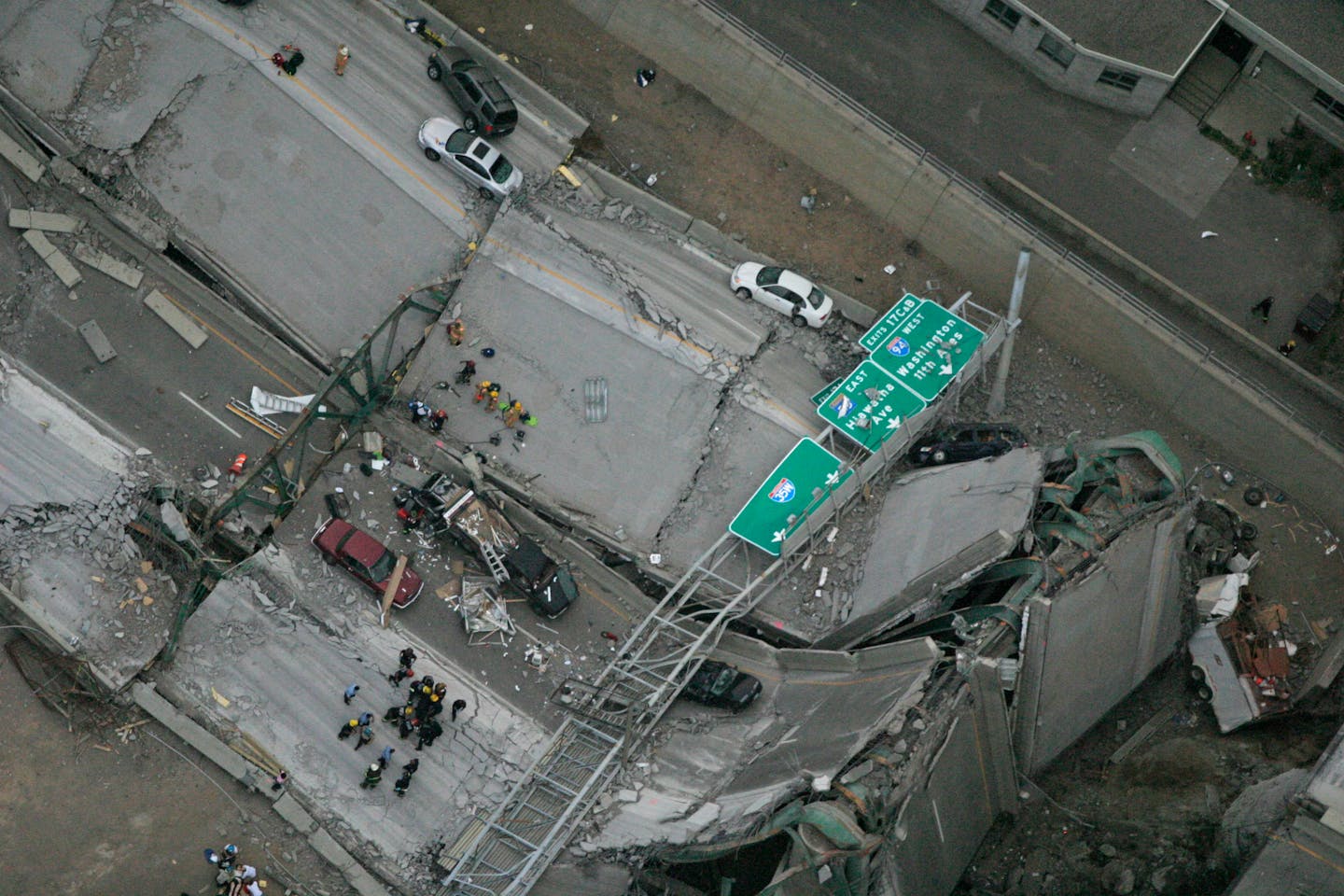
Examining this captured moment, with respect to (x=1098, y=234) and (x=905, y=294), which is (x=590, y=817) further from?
(x=1098, y=234)

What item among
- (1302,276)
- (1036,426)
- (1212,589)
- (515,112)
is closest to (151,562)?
(515,112)

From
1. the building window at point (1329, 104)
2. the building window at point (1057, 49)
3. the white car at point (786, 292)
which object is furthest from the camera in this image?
the building window at point (1057, 49)

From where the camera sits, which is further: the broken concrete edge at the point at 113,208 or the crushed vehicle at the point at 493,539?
the broken concrete edge at the point at 113,208

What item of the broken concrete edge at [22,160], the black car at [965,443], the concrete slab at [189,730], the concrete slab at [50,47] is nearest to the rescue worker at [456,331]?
the concrete slab at [189,730]

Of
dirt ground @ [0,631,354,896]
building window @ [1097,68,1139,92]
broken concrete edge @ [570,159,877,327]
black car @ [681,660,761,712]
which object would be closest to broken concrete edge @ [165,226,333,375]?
broken concrete edge @ [570,159,877,327]

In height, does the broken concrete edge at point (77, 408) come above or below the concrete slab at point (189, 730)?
above

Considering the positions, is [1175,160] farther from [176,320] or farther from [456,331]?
[176,320]

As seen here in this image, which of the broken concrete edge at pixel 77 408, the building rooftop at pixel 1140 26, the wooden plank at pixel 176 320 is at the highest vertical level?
the building rooftop at pixel 1140 26

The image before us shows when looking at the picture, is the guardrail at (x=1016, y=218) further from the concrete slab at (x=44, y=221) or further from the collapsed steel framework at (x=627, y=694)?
the concrete slab at (x=44, y=221)
